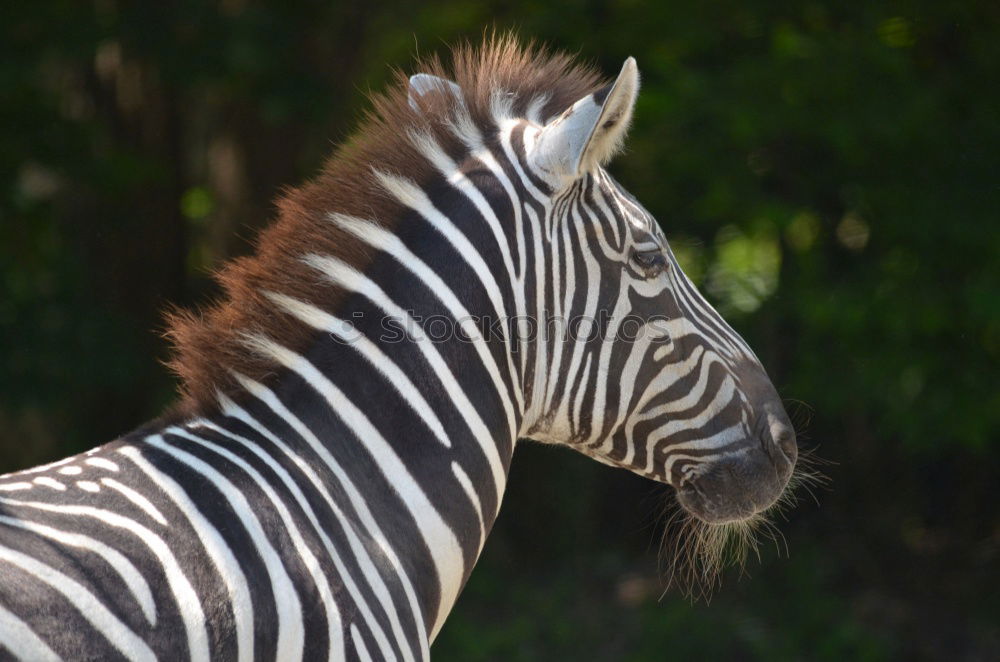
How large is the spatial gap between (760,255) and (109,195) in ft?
Answer: 18.7

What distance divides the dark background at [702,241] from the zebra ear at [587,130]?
165 inches

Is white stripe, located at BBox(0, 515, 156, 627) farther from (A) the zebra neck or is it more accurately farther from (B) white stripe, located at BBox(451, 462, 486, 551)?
(B) white stripe, located at BBox(451, 462, 486, 551)

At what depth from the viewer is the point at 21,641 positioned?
69.2 inches

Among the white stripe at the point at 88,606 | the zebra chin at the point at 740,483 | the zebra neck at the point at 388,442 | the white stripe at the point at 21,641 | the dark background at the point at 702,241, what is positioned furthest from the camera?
the dark background at the point at 702,241

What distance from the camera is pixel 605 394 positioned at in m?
2.69

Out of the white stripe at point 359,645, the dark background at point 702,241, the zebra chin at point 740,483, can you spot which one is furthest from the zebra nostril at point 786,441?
the dark background at point 702,241

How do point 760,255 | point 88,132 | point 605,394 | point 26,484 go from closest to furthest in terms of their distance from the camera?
1. point 26,484
2. point 605,394
3. point 88,132
4. point 760,255

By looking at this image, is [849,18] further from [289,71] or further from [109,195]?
[109,195]

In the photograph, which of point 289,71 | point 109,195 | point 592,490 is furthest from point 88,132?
point 592,490

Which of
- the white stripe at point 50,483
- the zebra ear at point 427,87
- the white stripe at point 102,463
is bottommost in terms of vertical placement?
the white stripe at point 102,463

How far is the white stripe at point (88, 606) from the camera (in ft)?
6.08

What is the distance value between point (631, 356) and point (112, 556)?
1.37 metres

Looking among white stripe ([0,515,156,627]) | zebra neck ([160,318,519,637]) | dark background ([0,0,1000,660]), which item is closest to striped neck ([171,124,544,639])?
zebra neck ([160,318,519,637])

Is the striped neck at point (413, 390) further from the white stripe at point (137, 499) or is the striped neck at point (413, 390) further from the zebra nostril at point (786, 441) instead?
the zebra nostril at point (786, 441)
